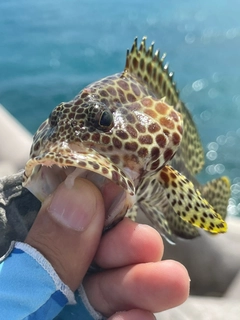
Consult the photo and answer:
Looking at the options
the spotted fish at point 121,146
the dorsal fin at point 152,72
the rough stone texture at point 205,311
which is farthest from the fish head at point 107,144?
Answer: the rough stone texture at point 205,311

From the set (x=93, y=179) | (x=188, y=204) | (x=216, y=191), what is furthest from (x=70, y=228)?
(x=216, y=191)

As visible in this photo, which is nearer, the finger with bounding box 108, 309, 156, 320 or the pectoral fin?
the finger with bounding box 108, 309, 156, 320

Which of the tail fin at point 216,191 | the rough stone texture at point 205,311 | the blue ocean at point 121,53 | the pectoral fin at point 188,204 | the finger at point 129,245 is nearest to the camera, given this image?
the finger at point 129,245

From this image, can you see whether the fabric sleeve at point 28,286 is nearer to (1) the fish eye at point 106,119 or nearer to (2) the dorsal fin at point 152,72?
(1) the fish eye at point 106,119

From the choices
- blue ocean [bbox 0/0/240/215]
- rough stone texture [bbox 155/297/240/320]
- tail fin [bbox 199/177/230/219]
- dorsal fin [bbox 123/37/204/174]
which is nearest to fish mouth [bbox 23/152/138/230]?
dorsal fin [bbox 123/37/204/174]

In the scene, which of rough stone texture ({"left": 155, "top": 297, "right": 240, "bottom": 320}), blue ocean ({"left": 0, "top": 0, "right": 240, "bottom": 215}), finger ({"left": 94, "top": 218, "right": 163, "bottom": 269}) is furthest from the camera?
blue ocean ({"left": 0, "top": 0, "right": 240, "bottom": 215})

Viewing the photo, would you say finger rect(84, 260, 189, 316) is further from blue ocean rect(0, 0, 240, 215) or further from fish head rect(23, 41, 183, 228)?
blue ocean rect(0, 0, 240, 215)
